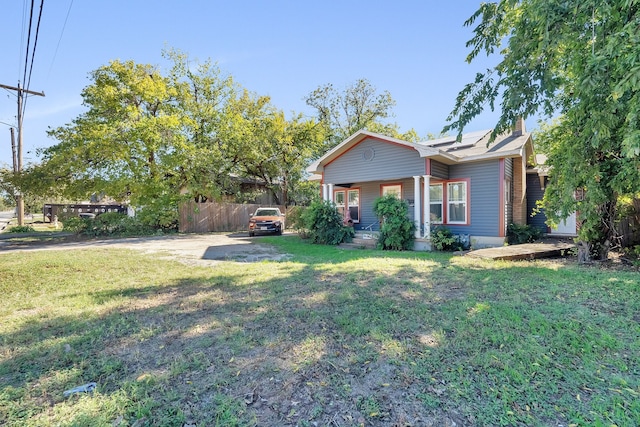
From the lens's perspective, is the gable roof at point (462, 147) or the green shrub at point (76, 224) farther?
the green shrub at point (76, 224)

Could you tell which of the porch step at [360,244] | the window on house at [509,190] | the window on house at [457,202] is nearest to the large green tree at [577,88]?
the window on house at [509,190]

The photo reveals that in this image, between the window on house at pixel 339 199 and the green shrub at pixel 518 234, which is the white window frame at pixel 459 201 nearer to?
the green shrub at pixel 518 234

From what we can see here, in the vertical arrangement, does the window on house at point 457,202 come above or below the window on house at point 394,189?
below

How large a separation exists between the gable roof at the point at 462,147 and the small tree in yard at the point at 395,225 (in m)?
1.92

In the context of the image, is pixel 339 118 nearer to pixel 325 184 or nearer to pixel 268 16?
pixel 325 184

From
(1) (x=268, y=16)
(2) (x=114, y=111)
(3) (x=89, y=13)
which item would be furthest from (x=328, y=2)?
(2) (x=114, y=111)

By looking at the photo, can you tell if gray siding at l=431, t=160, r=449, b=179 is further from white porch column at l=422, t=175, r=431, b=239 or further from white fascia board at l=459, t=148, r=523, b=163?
white fascia board at l=459, t=148, r=523, b=163

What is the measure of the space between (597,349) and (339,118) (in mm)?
25260

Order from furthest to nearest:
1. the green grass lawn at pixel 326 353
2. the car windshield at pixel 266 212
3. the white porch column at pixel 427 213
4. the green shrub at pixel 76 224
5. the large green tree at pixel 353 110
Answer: the large green tree at pixel 353 110 < the car windshield at pixel 266 212 < the green shrub at pixel 76 224 < the white porch column at pixel 427 213 < the green grass lawn at pixel 326 353

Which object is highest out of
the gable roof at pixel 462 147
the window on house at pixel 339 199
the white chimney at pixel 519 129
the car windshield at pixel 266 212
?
the white chimney at pixel 519 129

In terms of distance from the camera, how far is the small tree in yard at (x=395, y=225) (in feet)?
34.5

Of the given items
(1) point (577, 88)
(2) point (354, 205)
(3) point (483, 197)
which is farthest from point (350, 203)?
(1) point (577, 88)

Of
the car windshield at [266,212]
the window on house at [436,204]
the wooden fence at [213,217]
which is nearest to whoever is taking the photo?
the window on house at [436,204]

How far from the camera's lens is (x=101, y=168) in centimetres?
Result: 1611
